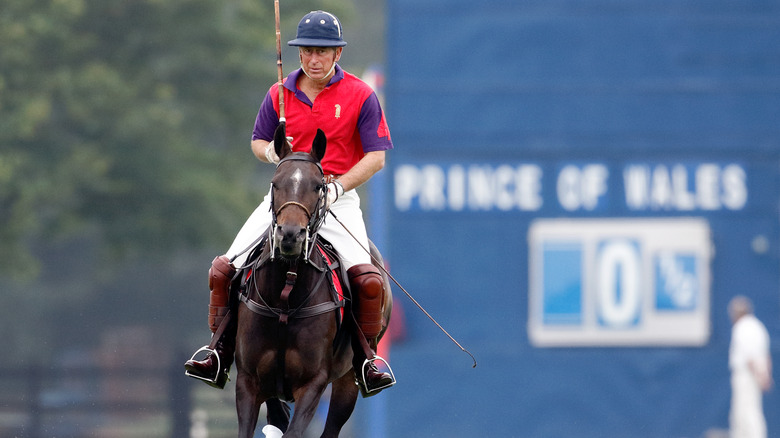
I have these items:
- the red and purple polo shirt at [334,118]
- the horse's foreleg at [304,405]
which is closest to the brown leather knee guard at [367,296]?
the horse's foreleg at [304,405]

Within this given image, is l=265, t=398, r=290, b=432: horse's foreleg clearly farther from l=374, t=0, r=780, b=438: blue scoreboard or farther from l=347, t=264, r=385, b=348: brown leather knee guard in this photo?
l=374, t=0, r=780, b=438: blue scoreboard

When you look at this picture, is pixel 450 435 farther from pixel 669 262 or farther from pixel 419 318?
pixel 669 262

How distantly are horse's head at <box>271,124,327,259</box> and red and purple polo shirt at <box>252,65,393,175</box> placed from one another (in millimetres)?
545

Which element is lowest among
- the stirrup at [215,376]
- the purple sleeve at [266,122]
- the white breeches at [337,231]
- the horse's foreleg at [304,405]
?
the horse's foreleg at [304,405]

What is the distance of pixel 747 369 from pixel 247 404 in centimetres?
1101

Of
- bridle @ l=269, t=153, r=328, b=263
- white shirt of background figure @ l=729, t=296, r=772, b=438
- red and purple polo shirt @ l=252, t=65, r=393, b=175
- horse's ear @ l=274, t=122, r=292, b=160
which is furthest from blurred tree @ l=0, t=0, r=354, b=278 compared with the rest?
bridle @ l=269, t=153, r=328, b=263

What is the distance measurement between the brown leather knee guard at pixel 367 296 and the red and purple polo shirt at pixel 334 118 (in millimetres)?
661

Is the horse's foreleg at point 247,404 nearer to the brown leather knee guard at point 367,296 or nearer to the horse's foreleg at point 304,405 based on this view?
the horse's foreleg at point 304,405

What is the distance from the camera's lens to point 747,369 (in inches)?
762

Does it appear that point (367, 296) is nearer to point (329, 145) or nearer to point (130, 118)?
point (329, 145)

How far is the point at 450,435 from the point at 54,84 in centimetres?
1041

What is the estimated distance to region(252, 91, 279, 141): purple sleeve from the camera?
1028 centimetres

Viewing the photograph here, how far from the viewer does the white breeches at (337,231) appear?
1012cm

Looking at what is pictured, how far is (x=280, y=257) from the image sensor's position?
30.8 ft
